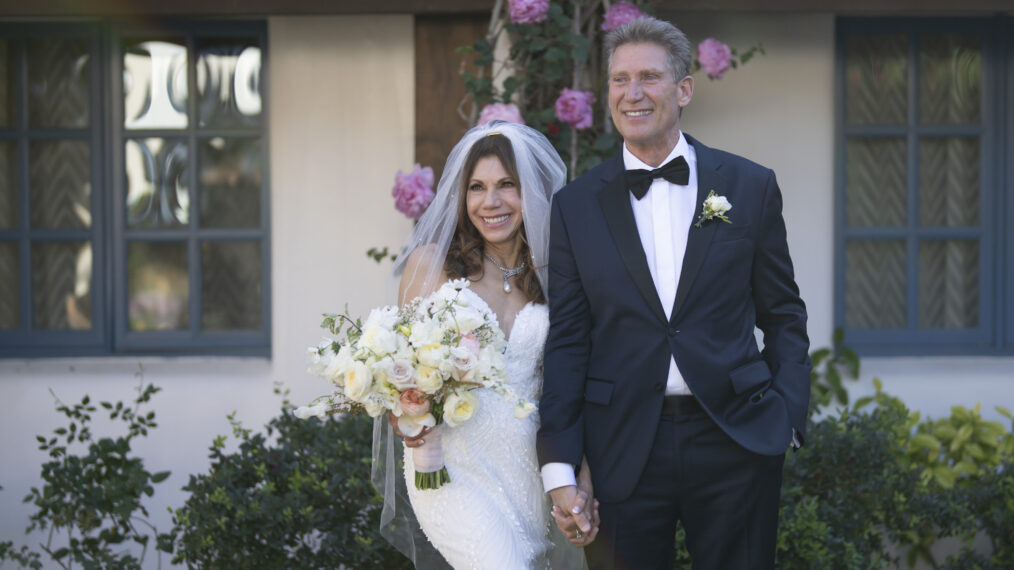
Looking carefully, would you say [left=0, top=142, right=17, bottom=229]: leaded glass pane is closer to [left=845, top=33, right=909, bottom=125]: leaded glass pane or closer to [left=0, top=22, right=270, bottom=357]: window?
[left=0, top=22, right=270, bottom=357]: window

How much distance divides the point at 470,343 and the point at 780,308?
0.94 meters

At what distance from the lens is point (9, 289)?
5.45m

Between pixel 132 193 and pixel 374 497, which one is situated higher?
pixel 132 193

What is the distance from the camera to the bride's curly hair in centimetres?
333

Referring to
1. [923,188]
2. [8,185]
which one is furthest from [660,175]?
[8,185]

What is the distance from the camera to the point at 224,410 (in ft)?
17.3

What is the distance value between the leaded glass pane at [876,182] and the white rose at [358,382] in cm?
359

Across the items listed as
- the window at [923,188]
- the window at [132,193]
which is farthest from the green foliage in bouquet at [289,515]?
the window at [923,188]

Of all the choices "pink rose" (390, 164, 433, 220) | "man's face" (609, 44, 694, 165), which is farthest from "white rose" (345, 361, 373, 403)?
"pink rose" (390, 164, 433, 220)

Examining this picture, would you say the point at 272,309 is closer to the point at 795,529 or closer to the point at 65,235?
the point at 65,235

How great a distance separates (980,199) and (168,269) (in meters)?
4.54

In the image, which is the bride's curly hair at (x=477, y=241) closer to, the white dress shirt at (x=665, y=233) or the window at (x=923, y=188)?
the white dress shirt at (x=665, y=233)

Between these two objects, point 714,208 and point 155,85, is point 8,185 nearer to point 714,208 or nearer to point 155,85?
point 155,85

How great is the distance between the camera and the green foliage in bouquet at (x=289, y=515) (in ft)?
13.3
